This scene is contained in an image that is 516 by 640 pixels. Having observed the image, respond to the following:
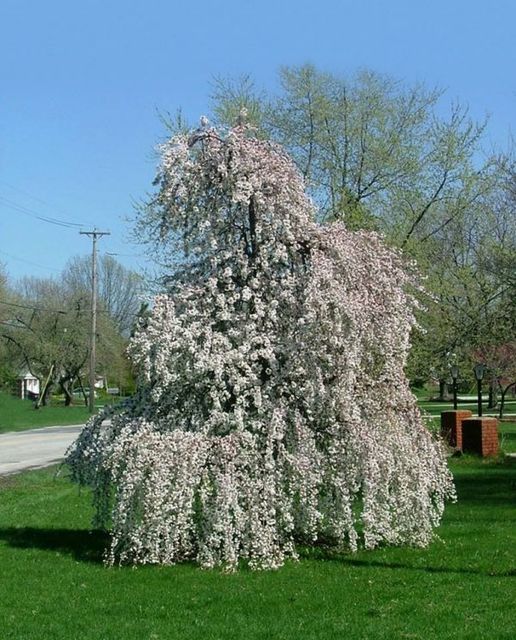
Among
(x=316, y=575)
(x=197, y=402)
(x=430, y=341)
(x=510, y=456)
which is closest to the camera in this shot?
(x=316, y=575)

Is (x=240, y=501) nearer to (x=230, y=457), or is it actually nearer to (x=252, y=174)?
(x=230, y=457)

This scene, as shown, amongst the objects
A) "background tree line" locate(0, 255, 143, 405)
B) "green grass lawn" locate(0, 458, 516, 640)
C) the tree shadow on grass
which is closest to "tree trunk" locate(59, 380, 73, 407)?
"background tree line" locate(0, 255, 143, 405)

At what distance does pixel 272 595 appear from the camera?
8656mm

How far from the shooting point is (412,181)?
997 inches

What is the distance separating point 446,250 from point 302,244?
18811 mm

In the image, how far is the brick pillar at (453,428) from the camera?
26031 mm

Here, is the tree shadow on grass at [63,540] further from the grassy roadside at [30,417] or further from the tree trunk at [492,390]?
the tree trunk at [492,390]

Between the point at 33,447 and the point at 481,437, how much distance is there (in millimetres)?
13896

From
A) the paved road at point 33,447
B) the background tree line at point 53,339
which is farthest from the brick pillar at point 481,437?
the background tree line at point 53,339

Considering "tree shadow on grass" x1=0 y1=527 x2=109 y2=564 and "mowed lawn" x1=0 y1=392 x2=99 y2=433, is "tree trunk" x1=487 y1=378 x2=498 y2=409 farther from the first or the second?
"tree shadow on grass" x1=0 y1=527 x2=109 y2=564

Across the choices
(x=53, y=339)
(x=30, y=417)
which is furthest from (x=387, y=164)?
(x=53, y=339)

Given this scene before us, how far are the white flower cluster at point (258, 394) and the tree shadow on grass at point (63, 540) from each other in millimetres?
489

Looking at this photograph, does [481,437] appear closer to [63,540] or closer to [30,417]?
[63,540]

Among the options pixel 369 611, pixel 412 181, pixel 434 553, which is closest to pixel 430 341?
pixel 412 181
